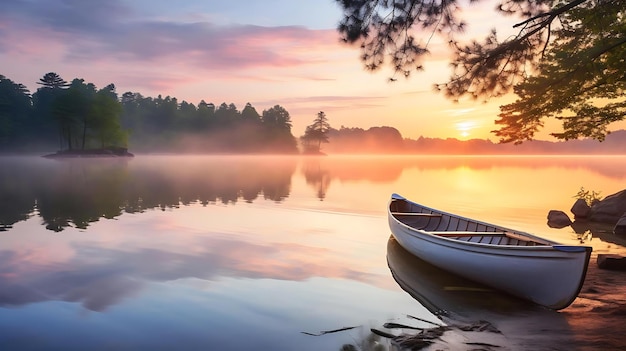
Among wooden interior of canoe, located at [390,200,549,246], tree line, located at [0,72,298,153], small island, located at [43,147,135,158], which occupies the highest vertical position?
tree line, located at [0,72,298,153]

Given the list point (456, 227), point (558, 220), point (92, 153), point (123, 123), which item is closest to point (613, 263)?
point (456, 227)

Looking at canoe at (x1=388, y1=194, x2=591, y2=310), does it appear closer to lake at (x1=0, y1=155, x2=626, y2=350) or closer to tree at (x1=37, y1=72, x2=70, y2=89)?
lake at (x1=0, y1=155, x2=626, y2=350)

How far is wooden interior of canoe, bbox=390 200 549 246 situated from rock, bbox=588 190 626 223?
1013 cm

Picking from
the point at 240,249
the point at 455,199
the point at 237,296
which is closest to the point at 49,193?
the point at 240,249

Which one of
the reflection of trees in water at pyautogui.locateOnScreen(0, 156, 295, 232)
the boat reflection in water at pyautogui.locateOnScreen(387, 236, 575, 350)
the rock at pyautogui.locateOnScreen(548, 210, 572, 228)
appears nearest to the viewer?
the boat reflection in water at pyautogui.locateOnScreen(387, 236, 575, 350)

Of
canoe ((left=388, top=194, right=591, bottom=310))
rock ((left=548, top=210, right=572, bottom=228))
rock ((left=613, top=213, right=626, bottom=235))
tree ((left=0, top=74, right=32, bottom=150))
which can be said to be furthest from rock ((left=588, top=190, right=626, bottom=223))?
tree ((left=0, top=74, right=32, bottom=150))

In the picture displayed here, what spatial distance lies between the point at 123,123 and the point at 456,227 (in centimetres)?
14194

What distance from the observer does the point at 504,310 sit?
344 inches

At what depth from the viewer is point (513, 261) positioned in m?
8.70

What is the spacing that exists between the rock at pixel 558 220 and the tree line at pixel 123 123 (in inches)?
3202

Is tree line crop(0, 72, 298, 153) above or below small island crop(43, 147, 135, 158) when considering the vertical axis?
above

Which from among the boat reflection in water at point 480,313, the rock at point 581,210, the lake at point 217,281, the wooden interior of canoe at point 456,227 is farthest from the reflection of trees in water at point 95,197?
the rock at point 581,210

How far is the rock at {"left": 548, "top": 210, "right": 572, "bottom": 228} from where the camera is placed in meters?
20.3

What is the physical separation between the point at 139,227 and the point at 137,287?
8.12 m
